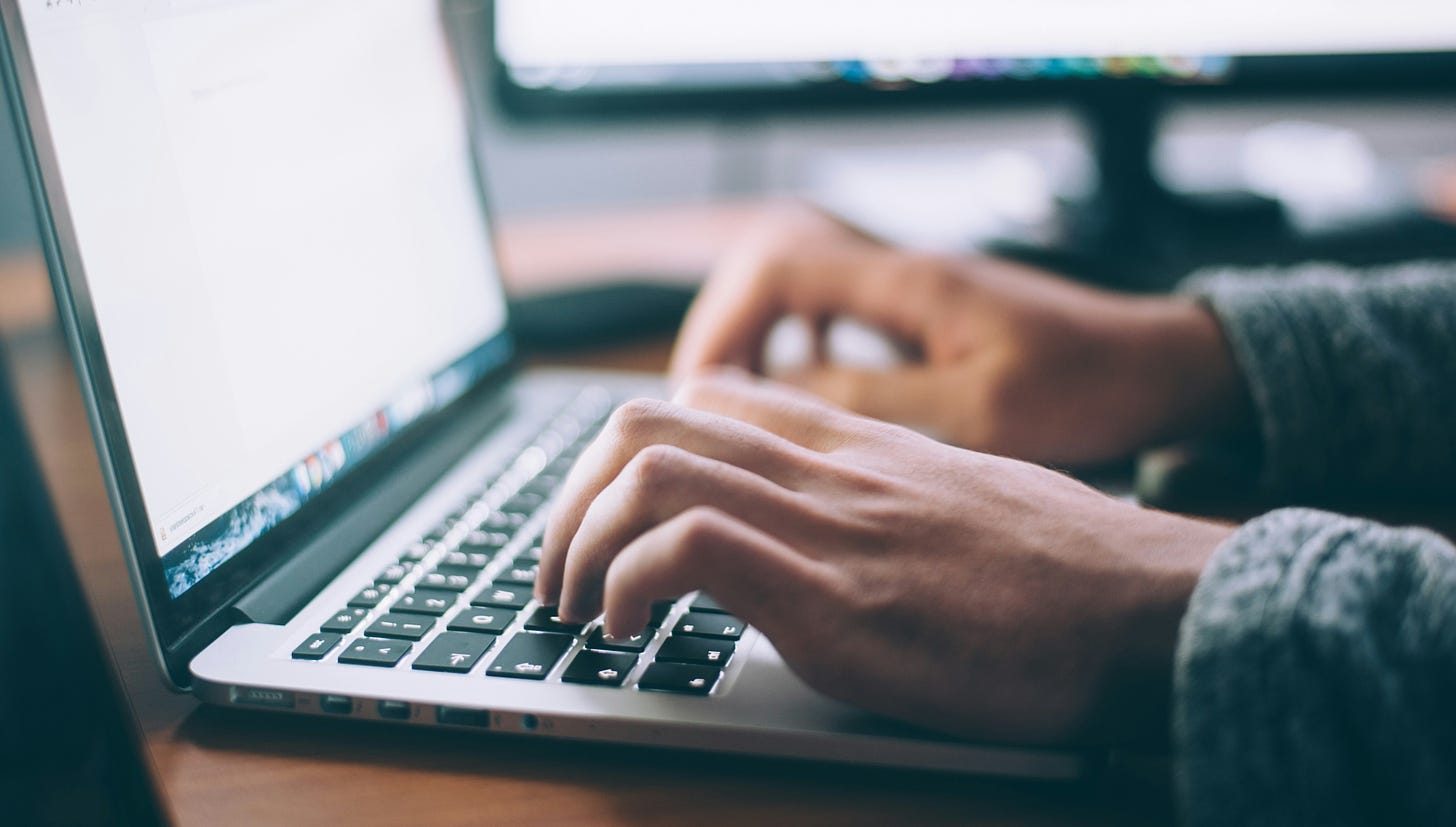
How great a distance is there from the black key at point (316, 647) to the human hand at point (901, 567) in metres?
0.07

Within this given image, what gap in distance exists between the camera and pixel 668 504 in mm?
331

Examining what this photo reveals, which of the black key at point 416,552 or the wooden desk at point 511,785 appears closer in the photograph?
the wooden desk at point 511,785

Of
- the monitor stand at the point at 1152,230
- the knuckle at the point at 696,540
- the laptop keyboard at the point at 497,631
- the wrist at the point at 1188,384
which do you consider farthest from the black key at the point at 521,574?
the monitor stand at the point at 1152,230

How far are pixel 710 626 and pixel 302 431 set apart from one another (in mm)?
191

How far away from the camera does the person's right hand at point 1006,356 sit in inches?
21.2

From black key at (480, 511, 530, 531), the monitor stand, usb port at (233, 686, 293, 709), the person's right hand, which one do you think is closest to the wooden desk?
usb port at (233, 686, 293, 709)

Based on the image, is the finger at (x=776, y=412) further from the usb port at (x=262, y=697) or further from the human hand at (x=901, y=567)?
the usb port at (x=262, y=697)

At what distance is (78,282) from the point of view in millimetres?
334

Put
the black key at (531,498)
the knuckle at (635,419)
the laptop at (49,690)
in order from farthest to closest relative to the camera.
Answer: the black key at (531,498), the knuckle at (635,419), the laptop at (49,690)

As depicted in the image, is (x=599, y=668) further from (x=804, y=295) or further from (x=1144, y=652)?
(x=804, y=295)

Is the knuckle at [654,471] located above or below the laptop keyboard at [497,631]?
above

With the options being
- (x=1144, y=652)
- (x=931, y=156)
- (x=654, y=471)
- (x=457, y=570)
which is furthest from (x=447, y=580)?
(x=931, y=156)

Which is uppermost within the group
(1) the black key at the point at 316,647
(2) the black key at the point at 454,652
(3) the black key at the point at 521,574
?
(1) the black key at the point at 316,647

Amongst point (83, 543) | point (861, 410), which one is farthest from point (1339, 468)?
point (83, 543)
